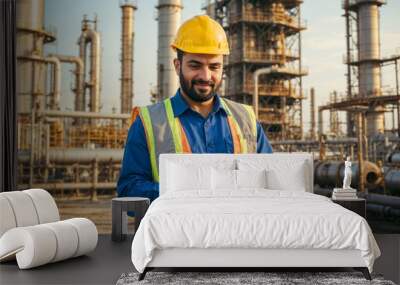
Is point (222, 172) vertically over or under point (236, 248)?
over

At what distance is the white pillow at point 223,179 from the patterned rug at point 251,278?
107 centimetres

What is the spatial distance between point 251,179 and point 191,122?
36.3 inches

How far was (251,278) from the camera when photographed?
3.21 metres

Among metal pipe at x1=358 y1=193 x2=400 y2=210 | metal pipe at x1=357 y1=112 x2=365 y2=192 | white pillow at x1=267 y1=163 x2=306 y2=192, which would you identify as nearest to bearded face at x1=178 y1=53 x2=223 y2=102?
white pillow at x1=267 y1=163 x2=306 y2=192

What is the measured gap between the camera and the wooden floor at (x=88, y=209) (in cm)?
604

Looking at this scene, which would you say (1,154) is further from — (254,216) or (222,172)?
(254,216)

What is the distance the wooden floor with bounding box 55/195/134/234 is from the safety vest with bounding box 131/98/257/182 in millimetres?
1525

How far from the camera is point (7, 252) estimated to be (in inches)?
140

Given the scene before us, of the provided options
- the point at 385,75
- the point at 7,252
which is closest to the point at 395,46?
the point at 385,75

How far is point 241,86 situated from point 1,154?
2.86 metres

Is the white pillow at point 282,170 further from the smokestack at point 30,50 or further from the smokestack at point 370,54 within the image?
the smokestack at point 30,50

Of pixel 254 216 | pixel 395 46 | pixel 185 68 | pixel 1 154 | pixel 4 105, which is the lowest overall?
pixel 254 216

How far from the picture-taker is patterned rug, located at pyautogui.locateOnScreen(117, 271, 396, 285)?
313 cm

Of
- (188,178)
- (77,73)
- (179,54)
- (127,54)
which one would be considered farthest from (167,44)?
(188,178)
